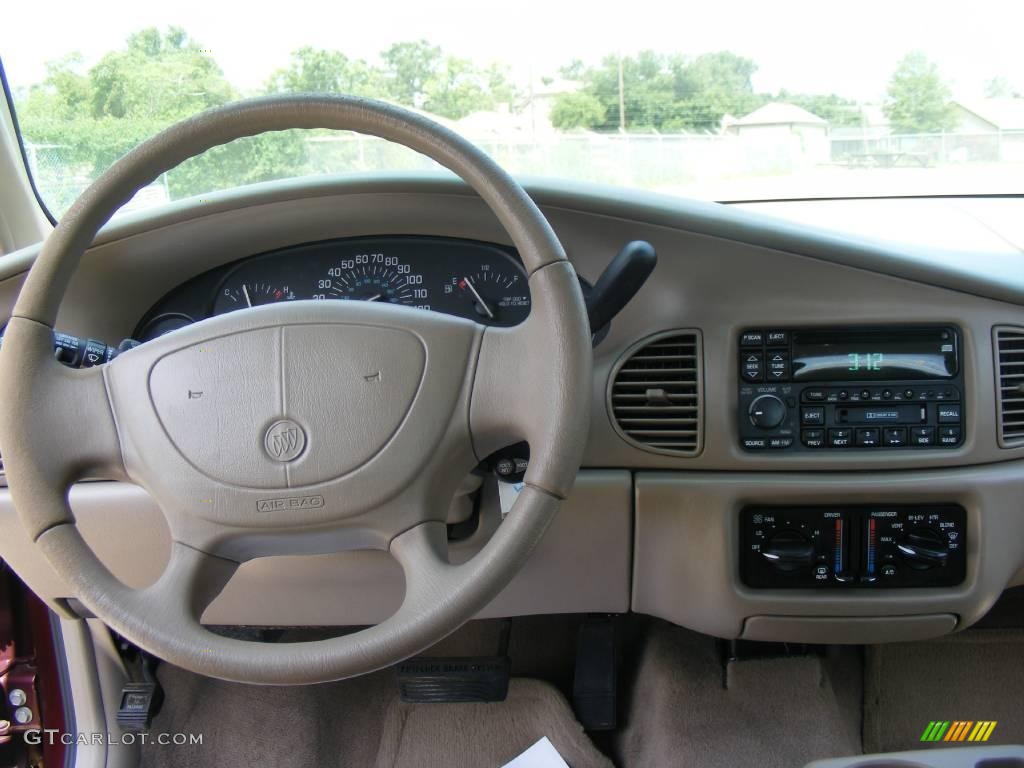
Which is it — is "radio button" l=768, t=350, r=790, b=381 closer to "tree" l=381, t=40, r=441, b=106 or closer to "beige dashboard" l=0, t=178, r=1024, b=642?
"beige dashboard" l=0, t=178, r=1024, b=642

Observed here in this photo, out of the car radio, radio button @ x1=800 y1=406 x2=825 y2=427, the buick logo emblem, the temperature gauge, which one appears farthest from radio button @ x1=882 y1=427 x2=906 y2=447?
the temperature gauge

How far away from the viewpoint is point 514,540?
1020 mm

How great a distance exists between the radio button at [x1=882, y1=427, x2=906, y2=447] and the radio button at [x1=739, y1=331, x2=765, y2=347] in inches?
10.0

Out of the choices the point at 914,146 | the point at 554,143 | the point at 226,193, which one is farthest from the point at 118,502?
the point at 914,146

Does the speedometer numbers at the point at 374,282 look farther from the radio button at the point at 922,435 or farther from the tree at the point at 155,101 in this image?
the radio button at the point at 922,435

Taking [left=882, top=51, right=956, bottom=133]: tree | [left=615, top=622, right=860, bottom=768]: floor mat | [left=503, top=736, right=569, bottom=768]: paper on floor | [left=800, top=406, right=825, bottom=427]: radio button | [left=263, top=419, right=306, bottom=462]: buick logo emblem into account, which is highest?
[left=882, top=51, right=956, bottom=133]: tree

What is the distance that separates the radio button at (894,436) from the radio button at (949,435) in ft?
0.20

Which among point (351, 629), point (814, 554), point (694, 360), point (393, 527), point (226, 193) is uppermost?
point (226, 193)

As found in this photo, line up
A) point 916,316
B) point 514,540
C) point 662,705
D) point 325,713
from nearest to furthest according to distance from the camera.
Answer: point 514,540
point 916,316
point 662,705
point 325,713

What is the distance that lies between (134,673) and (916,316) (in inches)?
72.0

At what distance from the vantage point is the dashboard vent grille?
4.77 ft

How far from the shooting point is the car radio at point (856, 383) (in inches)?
57.2

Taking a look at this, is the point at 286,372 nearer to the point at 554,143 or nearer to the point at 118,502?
the point at 118,502

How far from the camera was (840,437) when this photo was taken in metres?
1.47
